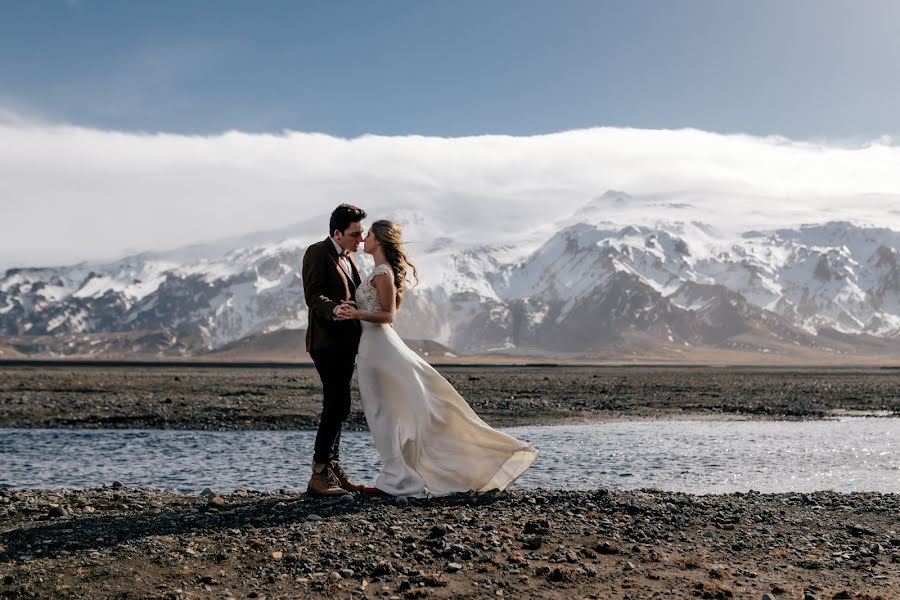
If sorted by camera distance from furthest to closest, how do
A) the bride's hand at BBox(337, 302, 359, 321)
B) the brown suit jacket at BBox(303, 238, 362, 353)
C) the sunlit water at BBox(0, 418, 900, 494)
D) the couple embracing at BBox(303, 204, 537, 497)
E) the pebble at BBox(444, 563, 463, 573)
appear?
the sunlit water at BBox(0, 418, 900, 494) → the couple embracing at BBox(303, 204, 537, 497) → the brown suit jacket at BBox(303, 238, 362, 353) → the bride's hand at BBox(337, 302, 359, 321) → the pebble at BBox(444, 563, 463, 573)

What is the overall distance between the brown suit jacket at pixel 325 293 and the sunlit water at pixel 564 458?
228 inches

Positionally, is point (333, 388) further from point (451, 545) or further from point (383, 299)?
point (451, 545)

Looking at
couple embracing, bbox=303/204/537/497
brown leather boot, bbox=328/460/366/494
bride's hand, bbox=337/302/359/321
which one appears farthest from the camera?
brown leather boot, bbox=328/460/366/494

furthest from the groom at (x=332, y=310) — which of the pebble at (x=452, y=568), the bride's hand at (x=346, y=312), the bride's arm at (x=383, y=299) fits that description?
the pebble at (x=452, y=568)

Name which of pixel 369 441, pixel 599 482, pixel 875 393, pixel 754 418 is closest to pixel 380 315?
pixel 599 482

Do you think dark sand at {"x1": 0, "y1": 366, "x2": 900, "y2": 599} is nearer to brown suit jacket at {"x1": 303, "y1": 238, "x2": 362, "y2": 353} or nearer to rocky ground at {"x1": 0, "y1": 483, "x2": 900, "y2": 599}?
rocky ground at {"x1": 0, "y1": 483, "x2": 900, "y2": 599}

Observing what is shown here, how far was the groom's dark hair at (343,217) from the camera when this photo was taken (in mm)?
13328

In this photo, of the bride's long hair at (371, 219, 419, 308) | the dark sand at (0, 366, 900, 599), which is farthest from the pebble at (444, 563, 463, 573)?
the bride's long hair at (371, 219, 419, 308)

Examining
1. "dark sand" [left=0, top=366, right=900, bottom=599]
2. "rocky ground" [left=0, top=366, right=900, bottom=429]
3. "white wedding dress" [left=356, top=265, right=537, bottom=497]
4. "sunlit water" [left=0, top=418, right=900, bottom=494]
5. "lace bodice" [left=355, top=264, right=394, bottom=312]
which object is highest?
"lace bodice" [left=355, top=264, right=394, bottom=312]

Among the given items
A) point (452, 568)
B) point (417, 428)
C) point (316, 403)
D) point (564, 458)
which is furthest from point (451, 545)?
point (316, 403)

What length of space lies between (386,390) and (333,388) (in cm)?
77

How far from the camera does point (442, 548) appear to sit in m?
10.9

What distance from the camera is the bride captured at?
13.5 meters

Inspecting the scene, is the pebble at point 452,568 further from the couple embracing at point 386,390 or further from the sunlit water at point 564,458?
the sunlit water at point 564,458
